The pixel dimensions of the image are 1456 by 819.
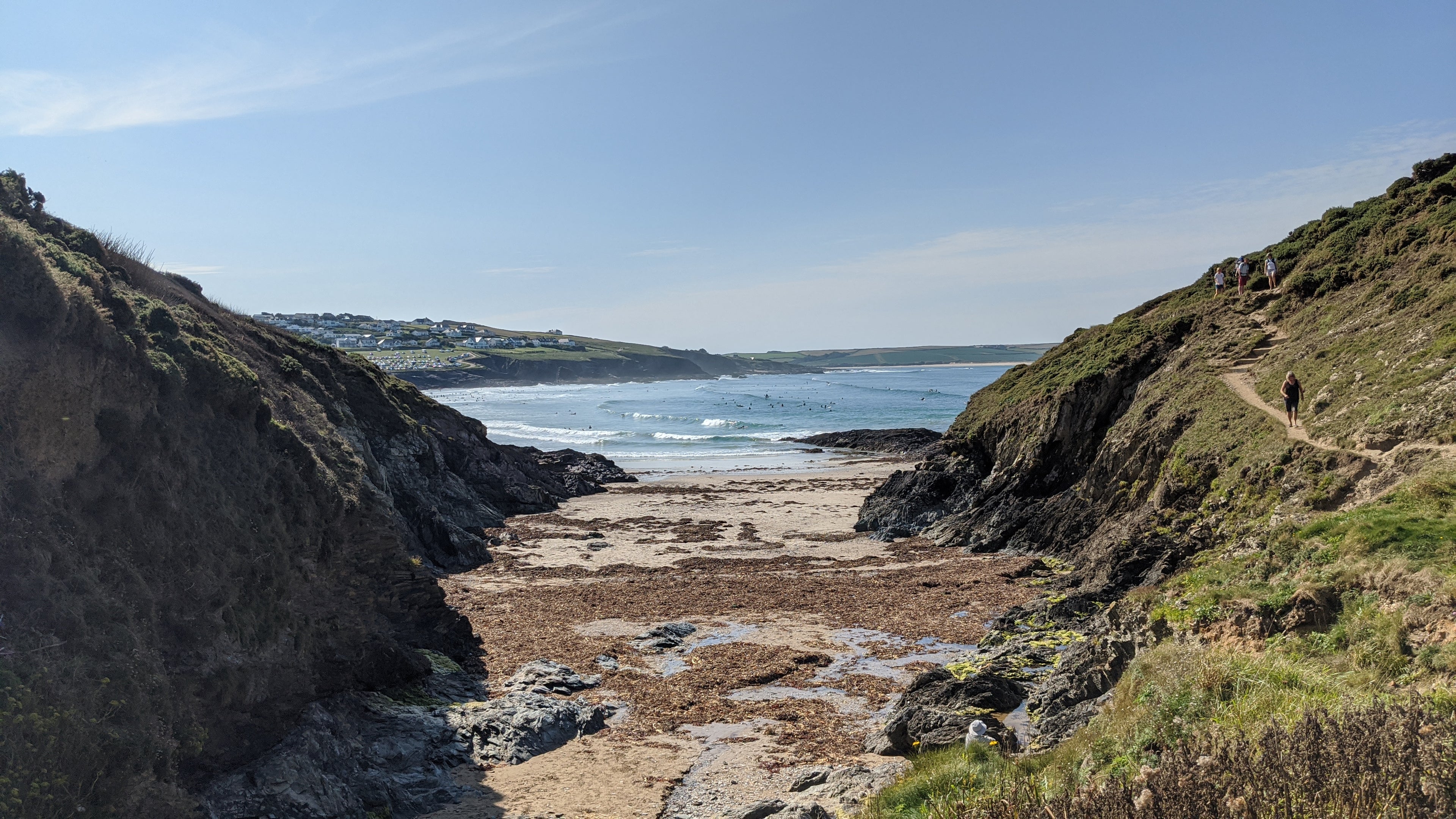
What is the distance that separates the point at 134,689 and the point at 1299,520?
16145 millimetres

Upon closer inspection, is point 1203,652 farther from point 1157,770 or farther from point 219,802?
point 219,802

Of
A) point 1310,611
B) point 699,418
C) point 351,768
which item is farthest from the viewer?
point 699,418

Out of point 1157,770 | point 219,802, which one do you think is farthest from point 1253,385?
point 219,802

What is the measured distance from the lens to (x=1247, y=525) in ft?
50.4

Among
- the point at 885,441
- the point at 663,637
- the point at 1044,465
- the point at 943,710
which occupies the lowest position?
the point at 663,637

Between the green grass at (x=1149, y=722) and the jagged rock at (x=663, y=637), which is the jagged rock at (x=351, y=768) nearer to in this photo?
the jagged rock at (x=663, y=637)

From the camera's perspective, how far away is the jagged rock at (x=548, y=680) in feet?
49.8

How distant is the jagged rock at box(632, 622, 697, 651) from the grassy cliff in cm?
738

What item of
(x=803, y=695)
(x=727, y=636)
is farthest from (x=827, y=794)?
(x=727, y=636)

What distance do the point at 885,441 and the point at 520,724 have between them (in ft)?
185

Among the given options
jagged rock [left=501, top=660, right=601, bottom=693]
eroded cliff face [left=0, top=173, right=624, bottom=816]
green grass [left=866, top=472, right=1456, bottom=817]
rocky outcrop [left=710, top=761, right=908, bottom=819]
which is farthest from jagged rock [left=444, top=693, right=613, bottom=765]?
green grass [left=866, top=472, right=1456, bottom=817]

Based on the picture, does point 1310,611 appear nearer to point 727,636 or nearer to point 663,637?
point 727,636

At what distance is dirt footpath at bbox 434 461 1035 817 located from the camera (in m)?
11.6

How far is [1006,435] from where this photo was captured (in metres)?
30.3
